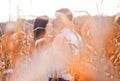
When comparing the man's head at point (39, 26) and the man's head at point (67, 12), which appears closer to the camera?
the man's head at point (67, 12)

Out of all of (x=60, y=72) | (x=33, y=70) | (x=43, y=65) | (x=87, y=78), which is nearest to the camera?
(x=87, y=78)

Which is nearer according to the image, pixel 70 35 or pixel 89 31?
pixel 70 35

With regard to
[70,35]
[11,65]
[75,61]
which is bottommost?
[11,65]

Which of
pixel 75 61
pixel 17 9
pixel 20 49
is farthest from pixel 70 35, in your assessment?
pixel 17 9

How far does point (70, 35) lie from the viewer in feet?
14.5

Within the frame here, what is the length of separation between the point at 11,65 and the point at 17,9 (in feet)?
3.35

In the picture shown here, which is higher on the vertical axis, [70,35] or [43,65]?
[70,35]

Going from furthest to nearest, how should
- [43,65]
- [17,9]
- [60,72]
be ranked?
[17,9]
[43,65]
[60,72]

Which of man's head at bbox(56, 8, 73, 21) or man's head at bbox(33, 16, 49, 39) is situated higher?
man's head at bbox(56, 8, 73, 21)

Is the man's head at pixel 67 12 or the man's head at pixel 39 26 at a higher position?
the man's head at pixel 67 12

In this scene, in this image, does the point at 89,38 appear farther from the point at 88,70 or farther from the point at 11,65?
the point at 11,65

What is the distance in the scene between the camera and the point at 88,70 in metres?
4.29

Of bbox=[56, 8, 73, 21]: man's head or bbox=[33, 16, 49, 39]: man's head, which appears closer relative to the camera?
bbox=[56, 8, 73, 21]: man's head

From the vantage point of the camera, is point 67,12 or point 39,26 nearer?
point 67,12
